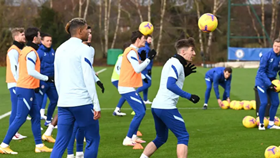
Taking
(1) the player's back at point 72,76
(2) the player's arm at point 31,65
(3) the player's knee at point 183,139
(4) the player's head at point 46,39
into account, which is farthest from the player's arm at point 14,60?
(3) the player's knee at point 183,139

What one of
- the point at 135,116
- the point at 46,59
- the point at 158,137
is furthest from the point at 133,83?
the point at 158,137

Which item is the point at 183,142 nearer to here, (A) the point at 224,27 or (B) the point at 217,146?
(B) the point at 217,146

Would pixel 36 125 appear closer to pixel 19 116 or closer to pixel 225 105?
pixel 19 116

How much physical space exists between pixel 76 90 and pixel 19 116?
2.88 metres

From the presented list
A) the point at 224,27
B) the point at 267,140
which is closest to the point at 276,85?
the point at 267,140

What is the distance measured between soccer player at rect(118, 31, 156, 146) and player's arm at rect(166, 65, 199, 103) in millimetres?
2363

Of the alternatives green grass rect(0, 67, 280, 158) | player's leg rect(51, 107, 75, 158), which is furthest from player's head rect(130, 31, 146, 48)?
player's leg rect(51, 107, 75, 158)

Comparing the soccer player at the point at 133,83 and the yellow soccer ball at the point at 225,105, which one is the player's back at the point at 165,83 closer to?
the soccer player at the point at 133,83

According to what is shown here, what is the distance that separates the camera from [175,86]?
22.3ft

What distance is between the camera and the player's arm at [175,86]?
6781 mm

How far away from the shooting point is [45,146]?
8.91 metres

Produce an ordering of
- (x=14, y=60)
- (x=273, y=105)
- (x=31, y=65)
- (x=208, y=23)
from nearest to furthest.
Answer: (x=31, y=65) < (x=14, y=60) < (x=208, y=23) < (x=273, y=105)

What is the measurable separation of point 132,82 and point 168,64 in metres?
2.93

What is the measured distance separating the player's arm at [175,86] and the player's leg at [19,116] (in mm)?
2932
